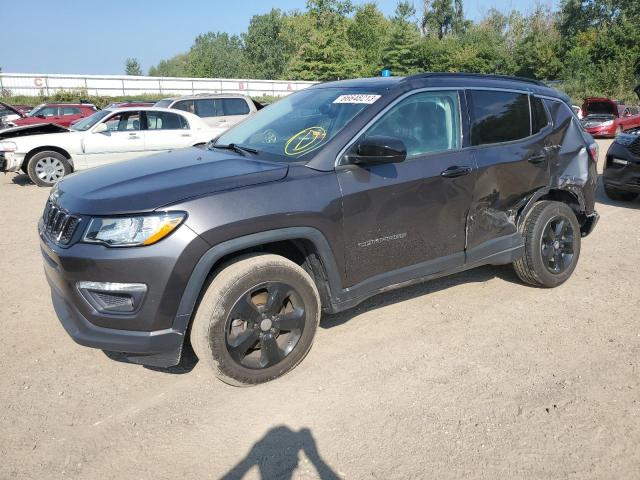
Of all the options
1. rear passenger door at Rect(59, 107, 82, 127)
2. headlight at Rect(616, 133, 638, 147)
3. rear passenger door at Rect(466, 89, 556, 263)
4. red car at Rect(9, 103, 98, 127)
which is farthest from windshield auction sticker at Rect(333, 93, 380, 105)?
rear passenger door at Rect(59, 107, 82, 127)

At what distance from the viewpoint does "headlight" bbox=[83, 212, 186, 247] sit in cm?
269

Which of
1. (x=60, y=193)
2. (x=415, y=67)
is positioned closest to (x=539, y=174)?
(x=60, y=193)

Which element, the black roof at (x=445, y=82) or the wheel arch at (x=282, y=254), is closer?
the wheel arch at (x=282, y=254)

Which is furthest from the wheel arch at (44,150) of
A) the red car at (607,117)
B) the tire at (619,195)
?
the red car at (607,117)

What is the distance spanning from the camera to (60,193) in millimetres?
3197

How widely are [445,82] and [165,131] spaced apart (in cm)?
832

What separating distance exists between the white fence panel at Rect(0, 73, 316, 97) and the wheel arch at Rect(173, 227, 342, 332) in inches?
1554

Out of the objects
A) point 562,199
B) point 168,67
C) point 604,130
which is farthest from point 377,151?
point 168,67

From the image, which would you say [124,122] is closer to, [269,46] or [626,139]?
[626,139]

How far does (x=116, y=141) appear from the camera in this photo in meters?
10.5

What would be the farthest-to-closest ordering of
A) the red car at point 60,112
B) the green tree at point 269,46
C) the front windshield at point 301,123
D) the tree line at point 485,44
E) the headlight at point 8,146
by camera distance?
the green tree at point 269,46, the tree line at point 485,44, the red car at point 60,112, the headlight at point 8,146, the front windshield at point 301,123

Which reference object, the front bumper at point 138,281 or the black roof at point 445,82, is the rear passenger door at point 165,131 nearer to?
the black roof at point 445,82

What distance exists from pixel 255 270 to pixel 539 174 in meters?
2.62

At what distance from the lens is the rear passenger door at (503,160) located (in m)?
3.90
